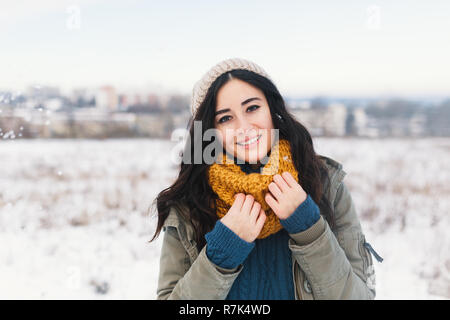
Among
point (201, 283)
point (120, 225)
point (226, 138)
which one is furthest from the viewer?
point (120, 225)

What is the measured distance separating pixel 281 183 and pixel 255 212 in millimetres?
142

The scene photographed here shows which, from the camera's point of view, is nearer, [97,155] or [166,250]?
[166,250]

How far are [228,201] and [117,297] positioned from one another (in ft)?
9.15

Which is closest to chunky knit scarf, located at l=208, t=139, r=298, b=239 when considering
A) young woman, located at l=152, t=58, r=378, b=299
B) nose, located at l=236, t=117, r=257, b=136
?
young woman, located at l=152, t=58, r=378, b=299

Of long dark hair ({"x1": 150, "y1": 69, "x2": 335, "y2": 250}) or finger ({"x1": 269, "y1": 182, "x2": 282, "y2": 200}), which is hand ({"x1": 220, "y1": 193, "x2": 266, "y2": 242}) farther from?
long dark hair ({"x1": 150, "y1": 69, "x2": 335, "y2": 250})

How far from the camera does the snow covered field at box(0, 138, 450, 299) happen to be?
12.1 ft

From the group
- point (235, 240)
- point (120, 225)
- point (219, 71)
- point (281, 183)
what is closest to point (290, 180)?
point (281, 183)

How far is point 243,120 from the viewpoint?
4.33 ft

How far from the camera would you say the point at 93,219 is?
5469 mm

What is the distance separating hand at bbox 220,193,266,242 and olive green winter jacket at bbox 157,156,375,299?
126mm

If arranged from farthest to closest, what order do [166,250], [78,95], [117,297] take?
[78,95] < [117,297] < [166,250]

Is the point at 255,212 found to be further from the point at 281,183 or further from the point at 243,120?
the point at 243,120
